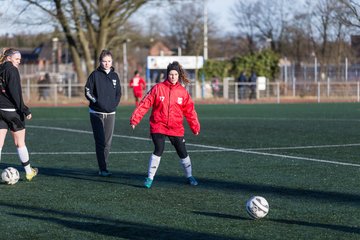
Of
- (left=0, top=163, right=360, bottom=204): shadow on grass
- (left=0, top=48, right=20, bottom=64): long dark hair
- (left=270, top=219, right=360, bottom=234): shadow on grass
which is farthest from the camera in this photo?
(left=0, top=48, right=20, bottom=64): long dark hair

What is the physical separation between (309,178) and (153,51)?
95.1 m

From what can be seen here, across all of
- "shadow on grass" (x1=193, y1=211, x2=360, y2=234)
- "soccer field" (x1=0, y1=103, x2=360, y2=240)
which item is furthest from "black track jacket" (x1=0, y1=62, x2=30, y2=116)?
"shadow on grass" (x1=193, y1=211, x2=360, y2=234)

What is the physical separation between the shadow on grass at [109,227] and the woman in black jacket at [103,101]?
3.17m

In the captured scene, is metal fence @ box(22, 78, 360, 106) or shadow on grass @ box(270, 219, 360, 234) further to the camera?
metal fence @ box(22, 78, 360, 106)

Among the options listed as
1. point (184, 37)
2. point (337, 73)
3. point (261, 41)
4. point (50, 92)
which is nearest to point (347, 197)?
point (50, 92)

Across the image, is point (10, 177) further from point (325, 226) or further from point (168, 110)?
point (325, 226)

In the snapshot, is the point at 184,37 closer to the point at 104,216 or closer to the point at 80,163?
the point at 80,163

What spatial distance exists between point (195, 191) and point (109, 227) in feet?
8.23

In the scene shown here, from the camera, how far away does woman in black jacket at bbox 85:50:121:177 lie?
11805 mm

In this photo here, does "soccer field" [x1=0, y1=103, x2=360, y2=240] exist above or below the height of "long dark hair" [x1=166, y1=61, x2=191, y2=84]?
below

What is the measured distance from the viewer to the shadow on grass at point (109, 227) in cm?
728

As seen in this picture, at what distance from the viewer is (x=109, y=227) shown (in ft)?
25.3

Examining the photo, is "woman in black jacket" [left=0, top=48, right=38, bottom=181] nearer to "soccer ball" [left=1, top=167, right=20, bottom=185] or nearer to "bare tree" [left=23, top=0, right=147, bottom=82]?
"soccer ball" [left=1, top=167, right=20, bottom=185]

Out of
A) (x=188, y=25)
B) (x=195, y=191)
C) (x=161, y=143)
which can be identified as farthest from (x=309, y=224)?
(x=188, y=25)
